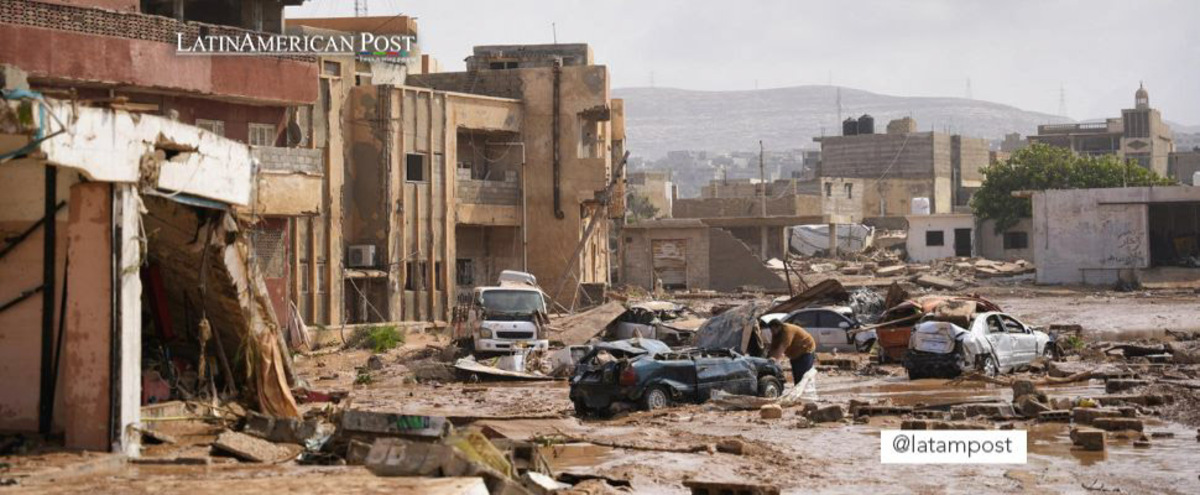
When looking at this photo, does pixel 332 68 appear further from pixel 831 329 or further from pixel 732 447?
pixel 732 447

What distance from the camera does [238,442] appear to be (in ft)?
51.9

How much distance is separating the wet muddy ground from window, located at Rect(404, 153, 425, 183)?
22.2 m

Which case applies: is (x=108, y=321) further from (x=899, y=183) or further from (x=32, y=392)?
(x=899, y=183)

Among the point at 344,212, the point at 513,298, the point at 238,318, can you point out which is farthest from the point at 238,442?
the point at 344,212

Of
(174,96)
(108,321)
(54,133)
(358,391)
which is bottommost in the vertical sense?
(358,391)

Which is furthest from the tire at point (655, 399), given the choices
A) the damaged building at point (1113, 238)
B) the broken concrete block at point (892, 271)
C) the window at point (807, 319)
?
the broken concrete block at point (892, 271)

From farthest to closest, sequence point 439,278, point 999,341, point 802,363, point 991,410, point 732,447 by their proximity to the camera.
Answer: point 439,278
point 999,341
point 802,363
point 991,410
point 732,447

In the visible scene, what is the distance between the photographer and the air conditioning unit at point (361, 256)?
46.6 m

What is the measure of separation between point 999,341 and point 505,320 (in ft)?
37.0

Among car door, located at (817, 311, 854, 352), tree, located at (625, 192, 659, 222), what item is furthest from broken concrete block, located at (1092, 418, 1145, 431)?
tree, located at (625, 192, 659, 222)

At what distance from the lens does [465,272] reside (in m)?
52.5

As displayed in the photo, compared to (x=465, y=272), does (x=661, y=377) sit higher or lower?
lower

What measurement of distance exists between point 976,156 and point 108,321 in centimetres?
10541

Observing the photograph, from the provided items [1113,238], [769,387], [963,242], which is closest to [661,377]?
[769,387]
